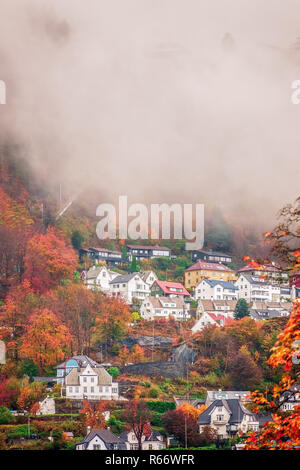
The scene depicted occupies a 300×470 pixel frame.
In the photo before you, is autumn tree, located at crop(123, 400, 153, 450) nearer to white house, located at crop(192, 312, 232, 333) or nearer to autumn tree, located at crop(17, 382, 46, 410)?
autumn tree, located at crop(17, 382, 46, 410)

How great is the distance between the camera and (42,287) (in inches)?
2173

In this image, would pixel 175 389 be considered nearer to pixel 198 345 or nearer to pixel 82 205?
pixel 198 345

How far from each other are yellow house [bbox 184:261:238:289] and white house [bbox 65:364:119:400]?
19.0 meters

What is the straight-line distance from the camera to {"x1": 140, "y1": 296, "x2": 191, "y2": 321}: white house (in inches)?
2073

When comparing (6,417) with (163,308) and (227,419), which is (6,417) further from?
(163,308)

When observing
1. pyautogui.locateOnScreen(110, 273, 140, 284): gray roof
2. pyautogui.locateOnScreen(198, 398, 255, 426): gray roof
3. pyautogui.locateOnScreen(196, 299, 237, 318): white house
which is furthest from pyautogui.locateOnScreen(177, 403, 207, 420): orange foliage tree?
pyautogui.locateOnScreen(110, 273, 140, 284): gray roof

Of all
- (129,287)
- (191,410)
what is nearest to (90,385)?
(191,410)

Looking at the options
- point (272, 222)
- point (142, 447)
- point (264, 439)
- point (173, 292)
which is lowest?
point (142, 447)

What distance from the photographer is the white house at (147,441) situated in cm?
3506

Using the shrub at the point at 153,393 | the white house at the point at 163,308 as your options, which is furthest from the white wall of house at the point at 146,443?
the white house at the point at 163,308

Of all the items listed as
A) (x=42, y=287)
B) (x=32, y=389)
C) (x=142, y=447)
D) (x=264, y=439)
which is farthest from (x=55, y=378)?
(x=264, y=439)

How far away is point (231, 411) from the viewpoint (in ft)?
124

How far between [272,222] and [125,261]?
1419 cm
